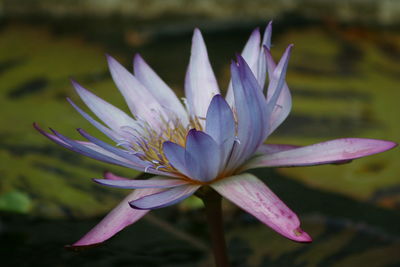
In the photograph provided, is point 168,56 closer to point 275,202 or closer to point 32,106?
point 32,106

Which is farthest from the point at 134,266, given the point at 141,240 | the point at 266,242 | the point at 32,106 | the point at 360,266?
the point at 32,106

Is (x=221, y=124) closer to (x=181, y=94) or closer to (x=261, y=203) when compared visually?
(x=261, y=203)

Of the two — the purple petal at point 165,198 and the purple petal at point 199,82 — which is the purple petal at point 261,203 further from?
the purple petal at point 199,82

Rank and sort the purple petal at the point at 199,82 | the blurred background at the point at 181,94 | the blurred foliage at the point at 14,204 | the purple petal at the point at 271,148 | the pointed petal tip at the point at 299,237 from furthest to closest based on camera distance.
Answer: the blurred foliage at the point at 14,204
the blurred background at the point at 181,94
the purple petal at the point at 199,82
the purple petal at the point at 271,148
the pointed petal tip at the point at 299,237

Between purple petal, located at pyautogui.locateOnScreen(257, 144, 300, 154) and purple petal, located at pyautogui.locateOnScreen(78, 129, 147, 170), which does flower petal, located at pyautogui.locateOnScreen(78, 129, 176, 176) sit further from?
purple petal, located at pyautogui.locateOnScreen(257, 144, 300, 154)

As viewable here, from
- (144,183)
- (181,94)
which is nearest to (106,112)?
(144,183)

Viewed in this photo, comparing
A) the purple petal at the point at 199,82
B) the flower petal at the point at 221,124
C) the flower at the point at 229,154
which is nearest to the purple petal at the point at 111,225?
the flower at the point at 229,154
